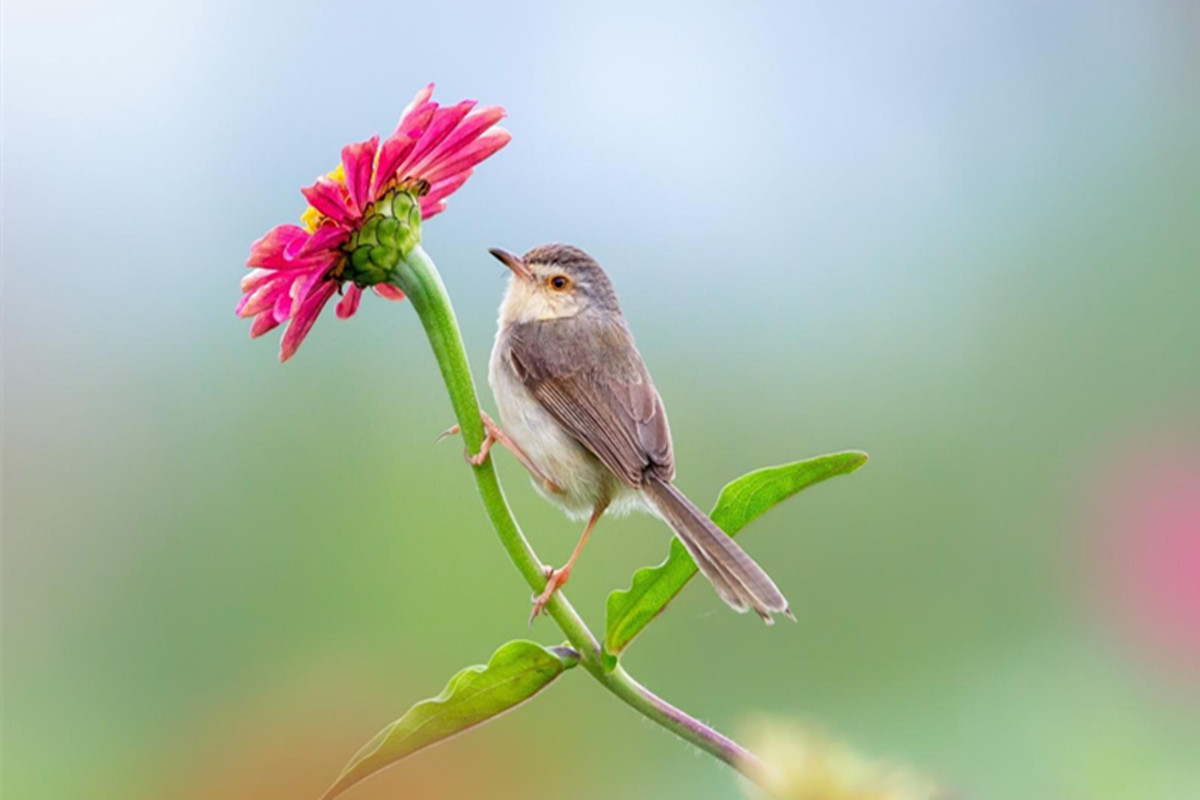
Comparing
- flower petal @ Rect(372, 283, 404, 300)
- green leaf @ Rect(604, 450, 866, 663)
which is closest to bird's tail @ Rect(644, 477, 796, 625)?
green leaf @ Rect(604, 450, 866, 663)

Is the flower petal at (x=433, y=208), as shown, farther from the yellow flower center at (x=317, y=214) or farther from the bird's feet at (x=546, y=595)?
the bird's feet at (x=546, y=595)

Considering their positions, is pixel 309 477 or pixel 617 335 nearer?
pixel 617 335

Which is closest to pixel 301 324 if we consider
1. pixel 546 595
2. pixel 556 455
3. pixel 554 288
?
pixel 546 595

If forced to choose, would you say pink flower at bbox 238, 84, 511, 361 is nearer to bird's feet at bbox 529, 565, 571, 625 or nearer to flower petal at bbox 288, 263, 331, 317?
flower petal at bbox 288, 263, 331, 317

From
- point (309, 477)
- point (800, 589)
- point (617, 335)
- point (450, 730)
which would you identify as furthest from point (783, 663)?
point (450, 730)

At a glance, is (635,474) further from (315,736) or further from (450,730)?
(315,736)

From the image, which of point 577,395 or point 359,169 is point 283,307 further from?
point 577,395

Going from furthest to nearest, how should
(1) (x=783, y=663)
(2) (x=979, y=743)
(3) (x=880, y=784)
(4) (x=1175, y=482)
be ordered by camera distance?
(4) (x=1175, y=482) < (1) (x=783, y=663) < (2) (x=979, y=743) < (3) (x=880, y=784)

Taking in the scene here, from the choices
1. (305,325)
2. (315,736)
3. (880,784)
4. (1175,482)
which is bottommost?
(1175,482)
